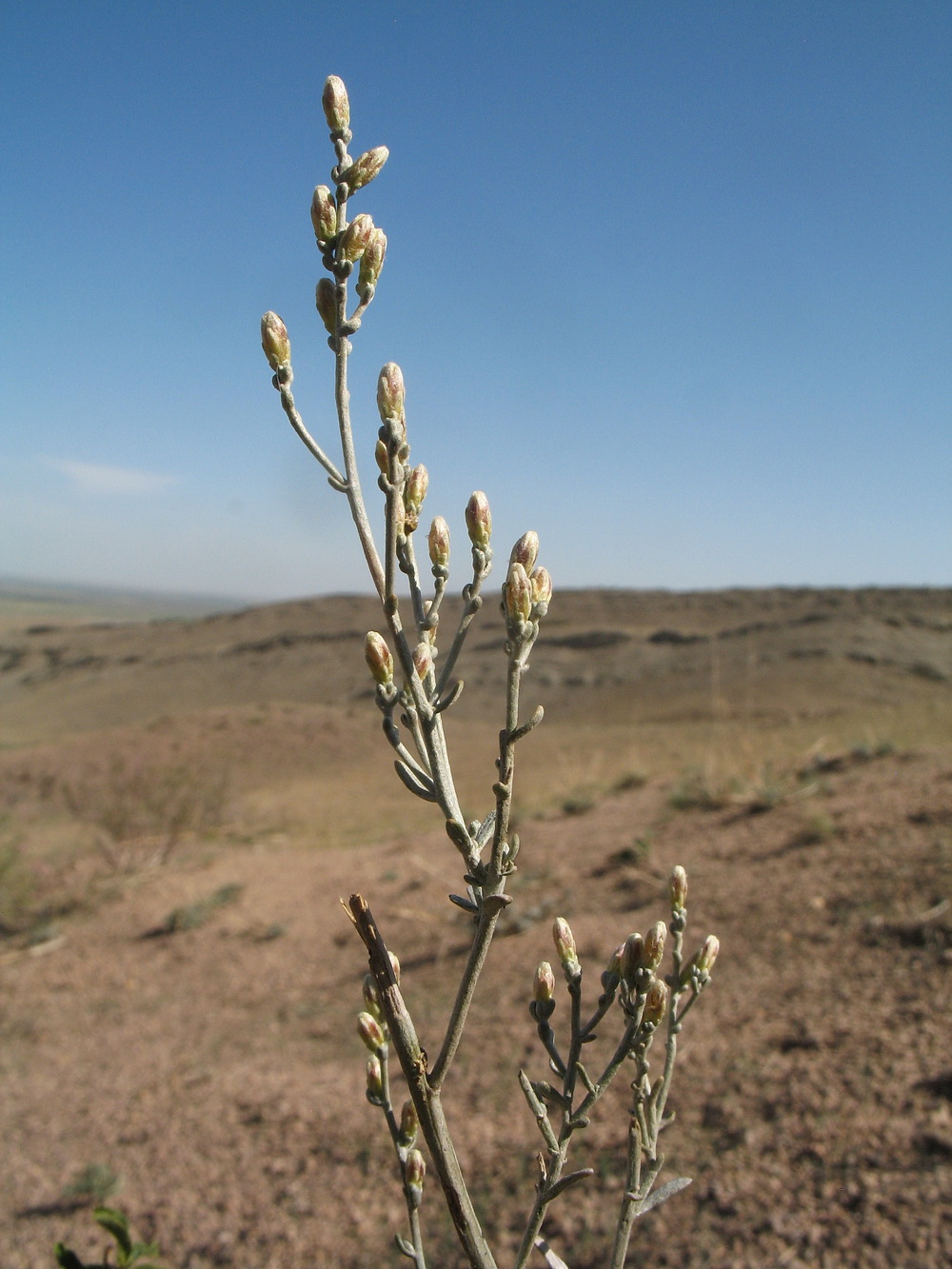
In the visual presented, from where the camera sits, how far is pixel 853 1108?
3371mm

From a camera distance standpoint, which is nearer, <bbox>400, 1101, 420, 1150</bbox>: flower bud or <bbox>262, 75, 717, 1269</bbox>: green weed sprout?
<bbox>262, 75, 717, 1269</bbox>: green weed sprout

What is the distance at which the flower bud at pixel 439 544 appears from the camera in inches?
41.9

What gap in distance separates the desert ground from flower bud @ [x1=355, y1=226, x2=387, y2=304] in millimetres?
3303

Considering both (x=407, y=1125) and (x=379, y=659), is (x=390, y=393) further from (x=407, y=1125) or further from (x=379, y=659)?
(x=407, y=1125)

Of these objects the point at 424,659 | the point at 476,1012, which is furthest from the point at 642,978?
the point at 476,1012

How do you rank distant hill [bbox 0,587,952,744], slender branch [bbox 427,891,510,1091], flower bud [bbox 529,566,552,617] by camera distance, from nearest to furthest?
slender branch [bbox 427,891,510,1091]
flower bud [bbox 529,566,552,617]
distant hill [bbox 0,587,952,744]

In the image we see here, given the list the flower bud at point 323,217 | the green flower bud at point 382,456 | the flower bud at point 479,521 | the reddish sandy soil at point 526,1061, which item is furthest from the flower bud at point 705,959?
the reddish sandy soil at point 526,1061

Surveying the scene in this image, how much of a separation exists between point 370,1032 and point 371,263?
3.50 feet

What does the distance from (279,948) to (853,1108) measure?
17.2ft

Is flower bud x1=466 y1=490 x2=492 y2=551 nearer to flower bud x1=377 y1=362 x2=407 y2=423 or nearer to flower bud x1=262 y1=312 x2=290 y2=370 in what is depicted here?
flower bud x1=377 y1=362 x2=407 y2=423

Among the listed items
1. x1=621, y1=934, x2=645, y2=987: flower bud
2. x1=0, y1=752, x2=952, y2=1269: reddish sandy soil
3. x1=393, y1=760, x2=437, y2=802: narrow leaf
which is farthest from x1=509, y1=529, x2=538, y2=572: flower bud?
x1=0, y1=752, x2=952, y2=1269: reddish sandy soil

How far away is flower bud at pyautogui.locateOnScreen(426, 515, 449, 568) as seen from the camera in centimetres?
106

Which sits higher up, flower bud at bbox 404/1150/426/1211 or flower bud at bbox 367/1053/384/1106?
flower bud at bbox 367/1053/384/1106

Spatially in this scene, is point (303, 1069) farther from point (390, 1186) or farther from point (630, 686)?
point (630, 686)
